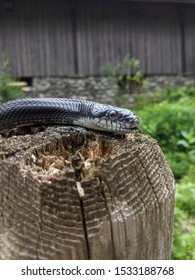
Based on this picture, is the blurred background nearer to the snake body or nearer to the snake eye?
the snake body

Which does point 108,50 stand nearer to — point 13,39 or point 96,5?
point 96,5

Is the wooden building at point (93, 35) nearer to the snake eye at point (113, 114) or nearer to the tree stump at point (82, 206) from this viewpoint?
the snake eye at point (113, 114)

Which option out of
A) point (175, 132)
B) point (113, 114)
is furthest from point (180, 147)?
point (113, 114)

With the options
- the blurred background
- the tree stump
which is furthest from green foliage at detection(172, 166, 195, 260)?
the blurred background

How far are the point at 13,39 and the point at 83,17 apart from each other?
2612mm

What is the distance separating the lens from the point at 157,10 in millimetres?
15625

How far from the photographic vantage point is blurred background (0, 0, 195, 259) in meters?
13.9

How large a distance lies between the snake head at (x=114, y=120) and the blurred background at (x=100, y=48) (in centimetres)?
1054

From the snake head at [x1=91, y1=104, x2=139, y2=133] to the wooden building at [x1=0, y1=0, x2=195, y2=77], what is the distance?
12.1 m

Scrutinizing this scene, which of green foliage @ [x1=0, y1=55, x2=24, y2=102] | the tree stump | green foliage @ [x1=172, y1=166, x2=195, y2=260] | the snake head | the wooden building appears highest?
the wooden building

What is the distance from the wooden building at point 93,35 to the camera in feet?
45.8

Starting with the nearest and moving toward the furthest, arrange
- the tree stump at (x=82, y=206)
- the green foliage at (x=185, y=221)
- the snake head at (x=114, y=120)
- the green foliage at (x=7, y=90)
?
the tree stump at (x=82, y=206) < the snake head at (x=114, y=120) < the green foliage at (x=185, y=221) < the green foliage at (x=7, y=90)

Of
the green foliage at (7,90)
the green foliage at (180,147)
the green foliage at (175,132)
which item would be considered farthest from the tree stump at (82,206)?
the green foliage at (7,90)
